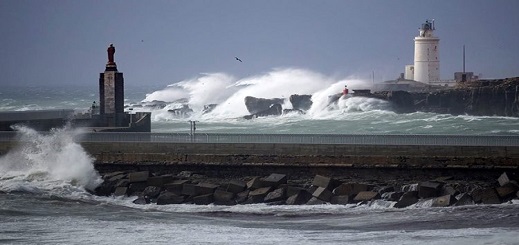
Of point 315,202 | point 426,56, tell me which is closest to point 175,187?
point 315,202

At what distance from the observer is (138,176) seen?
717 inches

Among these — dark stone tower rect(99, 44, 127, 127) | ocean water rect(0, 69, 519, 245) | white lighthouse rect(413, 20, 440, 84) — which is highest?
white lighthouse rect(413, 20, 440, 84)

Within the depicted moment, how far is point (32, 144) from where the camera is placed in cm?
2053

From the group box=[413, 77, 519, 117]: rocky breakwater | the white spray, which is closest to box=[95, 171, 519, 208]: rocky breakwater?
the white spray

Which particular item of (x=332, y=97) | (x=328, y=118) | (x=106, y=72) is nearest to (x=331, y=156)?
(x=106, y=72)

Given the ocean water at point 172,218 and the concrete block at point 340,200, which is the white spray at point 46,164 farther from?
the concrete block at point 340,200

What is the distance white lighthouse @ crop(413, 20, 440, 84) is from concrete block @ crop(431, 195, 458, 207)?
33.8 meters

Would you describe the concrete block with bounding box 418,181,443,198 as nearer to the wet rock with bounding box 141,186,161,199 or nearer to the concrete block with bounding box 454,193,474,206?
the concrete block with bounding box 454,193,474,206

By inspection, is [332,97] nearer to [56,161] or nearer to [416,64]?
[416,64]

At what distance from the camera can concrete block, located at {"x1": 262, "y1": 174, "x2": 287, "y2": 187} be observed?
17422 millimetres

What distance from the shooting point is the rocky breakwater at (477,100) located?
40094 millimetres

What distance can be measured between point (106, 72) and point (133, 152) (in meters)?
5.14

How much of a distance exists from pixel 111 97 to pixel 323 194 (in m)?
8.79

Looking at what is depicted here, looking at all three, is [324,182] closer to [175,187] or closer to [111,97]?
[175,187]
